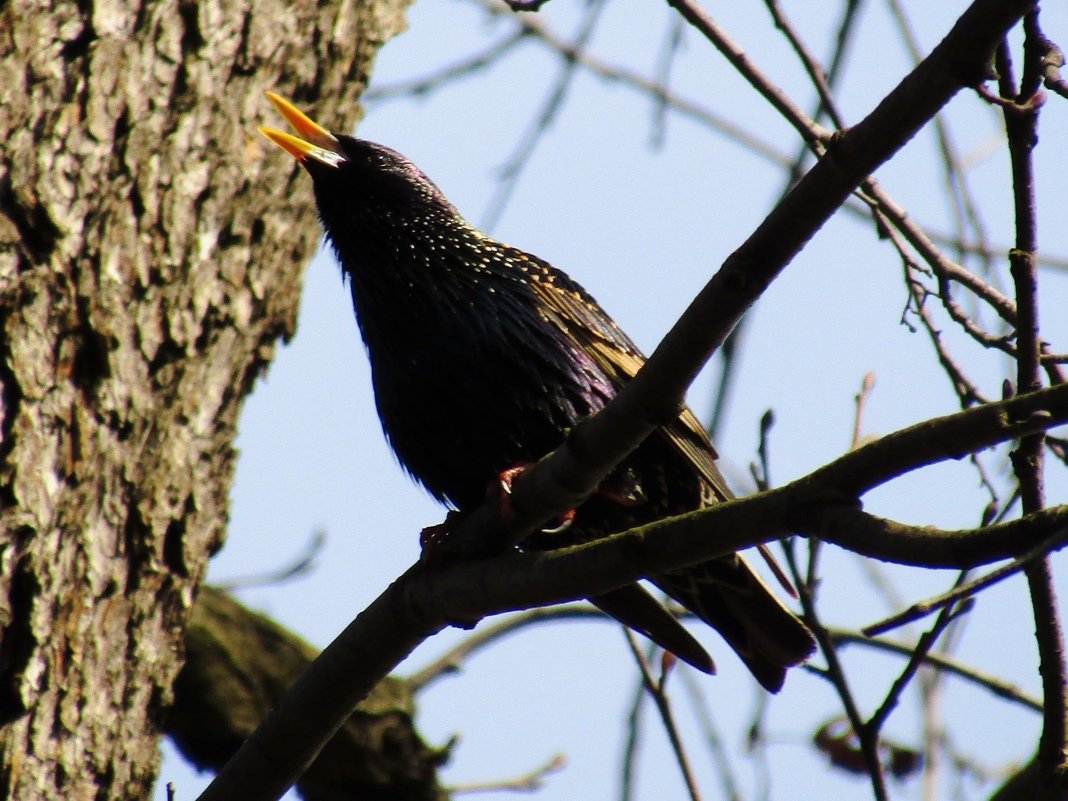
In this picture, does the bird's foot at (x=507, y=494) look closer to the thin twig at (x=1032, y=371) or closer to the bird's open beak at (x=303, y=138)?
the thin twig at (x=1032, y=371)

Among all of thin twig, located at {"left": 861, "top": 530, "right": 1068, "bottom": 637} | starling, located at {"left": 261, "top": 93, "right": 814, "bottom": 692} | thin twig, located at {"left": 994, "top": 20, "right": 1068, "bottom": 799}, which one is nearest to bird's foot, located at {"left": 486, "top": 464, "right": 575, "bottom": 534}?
starling, located at {"left": 261, "top": 93, "right": 814, "bottom": 692}

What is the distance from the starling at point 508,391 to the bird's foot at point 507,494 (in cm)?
14

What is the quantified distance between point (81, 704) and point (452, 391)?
1.09 m

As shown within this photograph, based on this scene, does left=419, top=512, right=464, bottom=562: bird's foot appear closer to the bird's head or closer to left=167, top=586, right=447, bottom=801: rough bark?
left=167, top=586, right=447, bottom=801: rough bark

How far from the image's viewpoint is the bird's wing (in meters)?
3.37

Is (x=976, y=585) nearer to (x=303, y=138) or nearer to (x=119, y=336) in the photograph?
(x=119, y=336)

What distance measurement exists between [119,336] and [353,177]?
994 millimetres

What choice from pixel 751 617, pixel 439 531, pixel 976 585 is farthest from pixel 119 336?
pixel 976 585

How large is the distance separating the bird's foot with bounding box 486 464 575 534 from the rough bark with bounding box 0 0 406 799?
2.46 ft

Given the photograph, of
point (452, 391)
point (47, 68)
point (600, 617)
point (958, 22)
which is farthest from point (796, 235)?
point (600, 617)

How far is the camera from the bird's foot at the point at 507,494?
2512 millimetres

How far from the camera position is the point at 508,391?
3293 millimetres

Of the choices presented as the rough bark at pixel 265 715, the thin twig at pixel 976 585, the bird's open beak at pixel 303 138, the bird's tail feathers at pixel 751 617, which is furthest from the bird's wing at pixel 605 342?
the thin twig at pixel 976 585

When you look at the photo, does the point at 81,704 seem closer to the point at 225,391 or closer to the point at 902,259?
the point at 225,391
